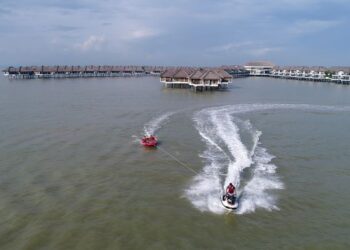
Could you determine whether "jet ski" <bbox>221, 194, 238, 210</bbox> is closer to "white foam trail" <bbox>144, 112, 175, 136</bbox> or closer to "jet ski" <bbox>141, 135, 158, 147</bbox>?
"jet ski" <bbox>141, 135, 158, 147</bbox>

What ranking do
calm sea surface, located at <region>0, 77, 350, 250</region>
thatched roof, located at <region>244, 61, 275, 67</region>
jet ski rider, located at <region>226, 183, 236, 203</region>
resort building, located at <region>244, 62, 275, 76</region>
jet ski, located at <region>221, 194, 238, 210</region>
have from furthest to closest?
thatched roof, located at <region>244, 61, 275, 67</region>, resort building, located at <region>244, 62, 275, 76</region>, jet ski rider, located at <region>226, 183, 236, 203</region>, jet ski, located at <region>221, 194, 238, 210</region>, calm sea surface, located at <region>0, 77, 350, 250</region>

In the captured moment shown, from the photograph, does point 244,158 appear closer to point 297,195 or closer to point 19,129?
point 297,195

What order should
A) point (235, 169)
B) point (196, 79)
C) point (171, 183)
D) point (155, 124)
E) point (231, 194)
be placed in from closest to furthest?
point (231, 194), point (171, 183), point (235, 169), point (155, 124), point (196, 79)

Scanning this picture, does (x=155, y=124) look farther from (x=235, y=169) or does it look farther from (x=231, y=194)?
(x=231, y=194)

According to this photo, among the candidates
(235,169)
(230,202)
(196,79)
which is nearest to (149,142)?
(235,169)

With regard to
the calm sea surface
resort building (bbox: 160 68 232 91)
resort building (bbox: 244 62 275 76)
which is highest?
resort building (bbox: 244 62 275 76)

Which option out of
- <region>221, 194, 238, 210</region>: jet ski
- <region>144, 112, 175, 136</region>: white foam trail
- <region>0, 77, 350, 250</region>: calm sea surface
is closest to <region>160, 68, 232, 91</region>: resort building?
<region>144, 112, 175, 136</region>: white foam trail

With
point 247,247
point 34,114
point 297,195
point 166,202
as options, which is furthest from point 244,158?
point 34,114
